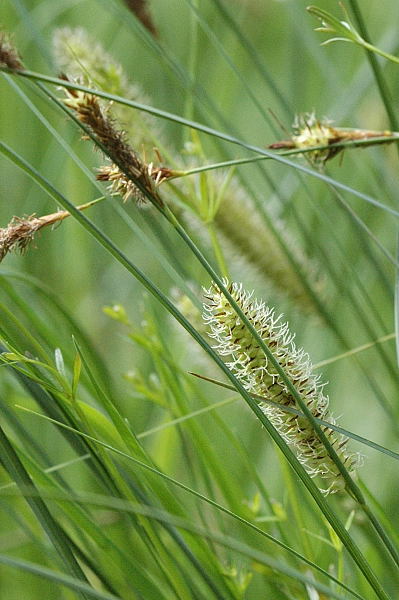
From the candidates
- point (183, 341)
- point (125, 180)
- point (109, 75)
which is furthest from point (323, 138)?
point (183, 341)

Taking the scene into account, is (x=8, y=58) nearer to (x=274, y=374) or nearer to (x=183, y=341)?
(x=274, y=374)

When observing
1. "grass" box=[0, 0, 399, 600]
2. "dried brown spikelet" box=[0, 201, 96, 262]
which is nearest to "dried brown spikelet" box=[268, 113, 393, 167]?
"grass" box=[0, 0, 399, 600]

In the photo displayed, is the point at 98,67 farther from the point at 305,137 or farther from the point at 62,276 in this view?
the point at 62,276

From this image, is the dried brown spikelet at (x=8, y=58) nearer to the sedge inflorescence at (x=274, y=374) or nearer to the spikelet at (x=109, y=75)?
the sedge inflorescence at (x=274, y=374)

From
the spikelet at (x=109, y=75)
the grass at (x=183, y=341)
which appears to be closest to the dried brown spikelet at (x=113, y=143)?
Result: the grass at (x=183, y=341)

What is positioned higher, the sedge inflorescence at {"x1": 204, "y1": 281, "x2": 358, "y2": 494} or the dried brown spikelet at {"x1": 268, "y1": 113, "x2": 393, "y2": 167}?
the dried brown spikelet at {"x1": 268, "y1": 113, "x2": 393, "y2": 167}

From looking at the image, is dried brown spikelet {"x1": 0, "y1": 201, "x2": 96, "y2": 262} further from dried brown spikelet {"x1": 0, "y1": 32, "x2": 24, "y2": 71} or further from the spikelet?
the spikelet

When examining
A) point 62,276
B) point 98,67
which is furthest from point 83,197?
point 98,67

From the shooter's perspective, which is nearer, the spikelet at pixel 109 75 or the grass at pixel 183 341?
the grass at pixel 183 341
